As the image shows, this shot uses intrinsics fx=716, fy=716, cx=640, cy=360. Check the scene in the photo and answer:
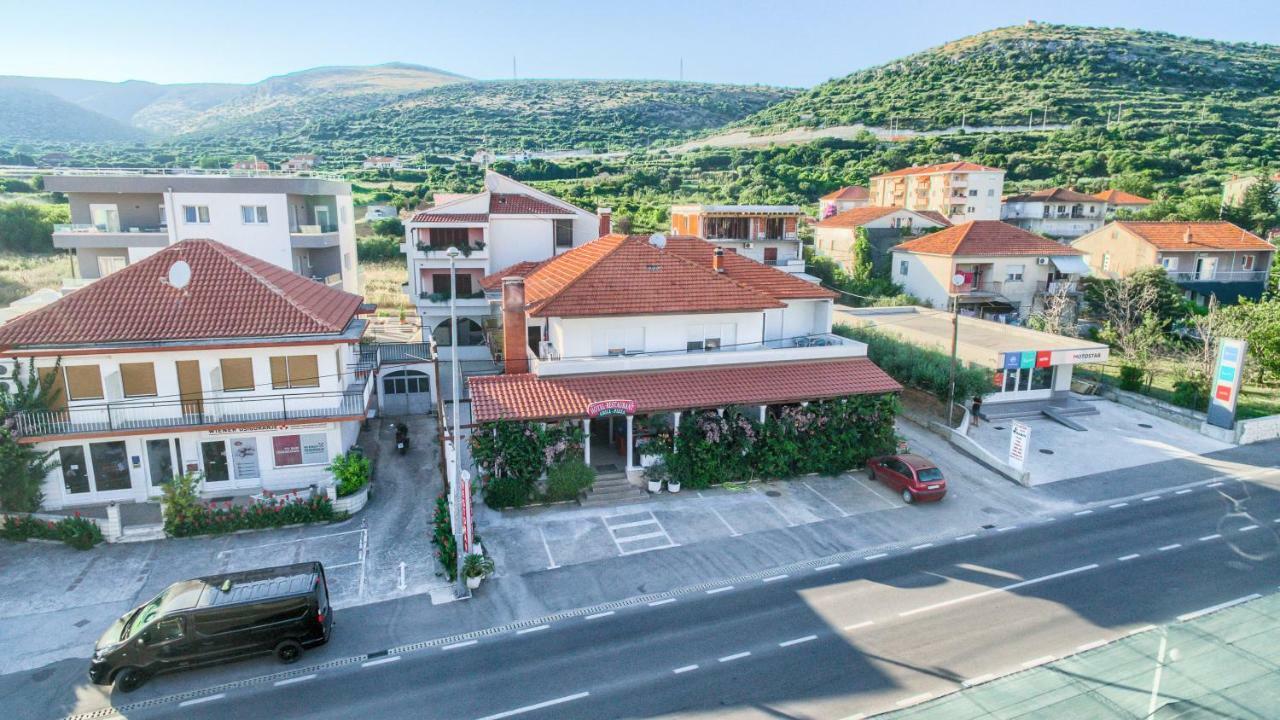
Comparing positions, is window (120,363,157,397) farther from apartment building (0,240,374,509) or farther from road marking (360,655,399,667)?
road marking (360,655,399,667)

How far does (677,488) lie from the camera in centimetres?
2394

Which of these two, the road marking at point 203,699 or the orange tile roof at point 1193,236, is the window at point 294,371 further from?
the orange tile roof at point 1193,236

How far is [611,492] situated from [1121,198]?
8119cm

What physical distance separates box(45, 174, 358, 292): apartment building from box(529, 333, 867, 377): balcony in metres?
16.1

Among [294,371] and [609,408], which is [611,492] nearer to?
[609,408]

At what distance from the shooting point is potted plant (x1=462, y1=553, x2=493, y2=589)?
1775cm

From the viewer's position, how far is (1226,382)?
2945 cm

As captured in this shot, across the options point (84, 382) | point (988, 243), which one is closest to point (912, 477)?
point (84, 382)

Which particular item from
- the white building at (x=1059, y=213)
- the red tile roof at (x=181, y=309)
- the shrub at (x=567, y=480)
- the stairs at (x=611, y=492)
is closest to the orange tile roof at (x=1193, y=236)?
the white building at (x=1059, y=213)

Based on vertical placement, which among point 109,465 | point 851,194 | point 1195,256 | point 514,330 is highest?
point 851,194

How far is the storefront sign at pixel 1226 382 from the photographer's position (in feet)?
95.1

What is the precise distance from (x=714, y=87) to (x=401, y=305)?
168658 millimetres

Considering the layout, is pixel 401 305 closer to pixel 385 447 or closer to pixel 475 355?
pixel 475 355

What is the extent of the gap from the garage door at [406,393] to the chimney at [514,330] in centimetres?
652
